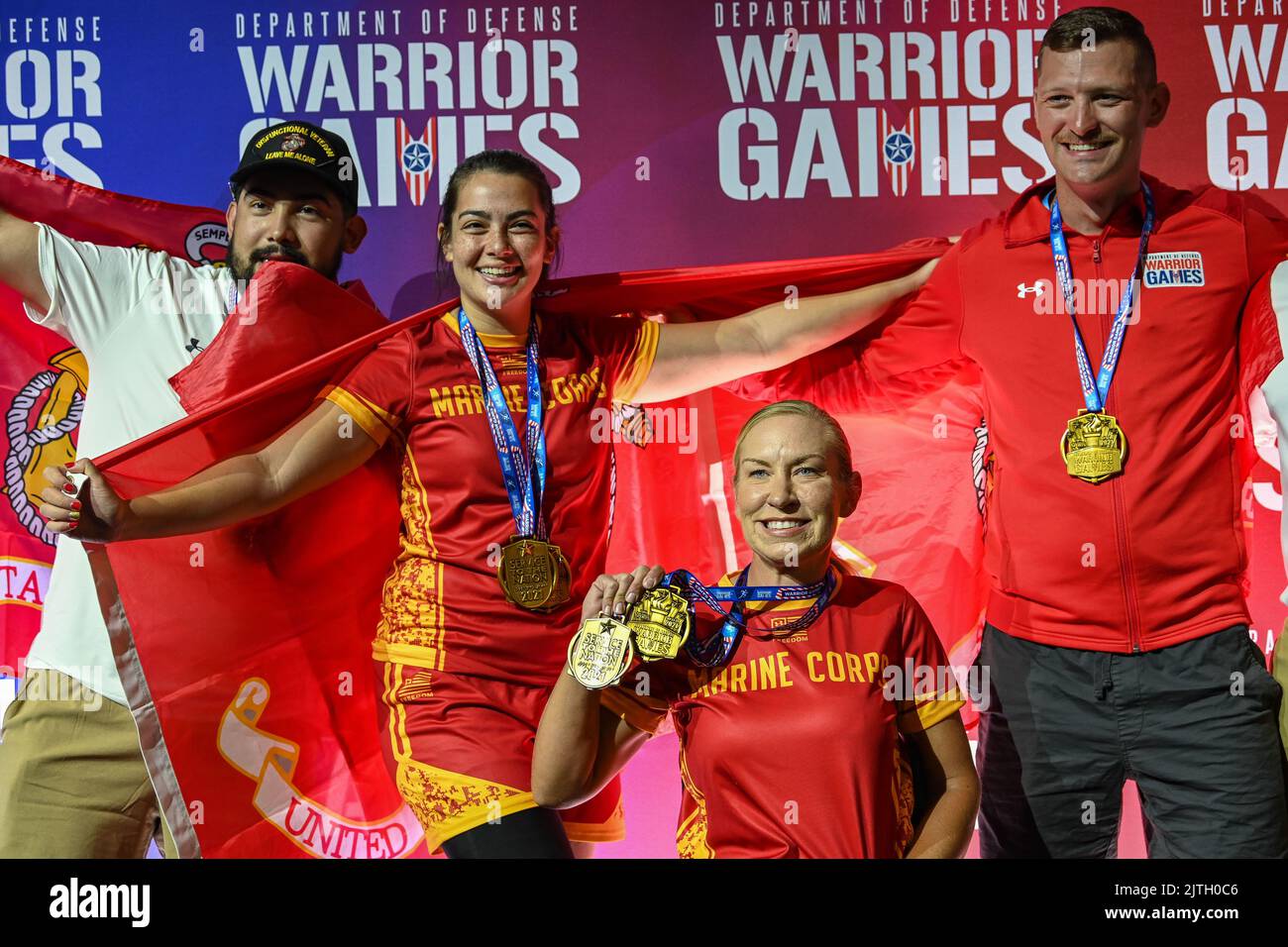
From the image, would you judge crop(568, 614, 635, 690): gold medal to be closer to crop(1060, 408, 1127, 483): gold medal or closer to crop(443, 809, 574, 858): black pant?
crop(443, 809, 574, 858): black pant

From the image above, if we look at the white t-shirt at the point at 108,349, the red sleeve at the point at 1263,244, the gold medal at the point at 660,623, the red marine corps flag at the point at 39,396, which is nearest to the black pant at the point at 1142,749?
the red sleeve at the point at 1263,244

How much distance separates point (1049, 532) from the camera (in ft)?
9.58

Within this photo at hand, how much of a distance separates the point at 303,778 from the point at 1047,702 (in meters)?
1.74

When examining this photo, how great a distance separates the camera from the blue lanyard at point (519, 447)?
9.68 ft

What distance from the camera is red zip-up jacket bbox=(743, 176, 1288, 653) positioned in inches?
112

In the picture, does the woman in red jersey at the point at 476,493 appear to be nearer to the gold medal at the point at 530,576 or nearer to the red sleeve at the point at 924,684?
the gold medal at the point at 530,576

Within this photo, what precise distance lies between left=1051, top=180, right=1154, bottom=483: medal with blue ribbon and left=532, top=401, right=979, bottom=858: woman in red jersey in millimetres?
555

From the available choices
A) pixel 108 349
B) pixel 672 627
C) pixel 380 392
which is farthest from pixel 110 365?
pixel 672 627

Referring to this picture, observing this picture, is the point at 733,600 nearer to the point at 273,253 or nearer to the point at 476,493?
the point at 476,493

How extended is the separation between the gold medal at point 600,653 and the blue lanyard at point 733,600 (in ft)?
0.50

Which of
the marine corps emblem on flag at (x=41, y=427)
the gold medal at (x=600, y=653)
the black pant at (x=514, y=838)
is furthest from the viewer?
the marine corps emblem on flag at (x=41, y=427)

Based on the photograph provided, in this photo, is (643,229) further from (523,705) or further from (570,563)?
(523,705)

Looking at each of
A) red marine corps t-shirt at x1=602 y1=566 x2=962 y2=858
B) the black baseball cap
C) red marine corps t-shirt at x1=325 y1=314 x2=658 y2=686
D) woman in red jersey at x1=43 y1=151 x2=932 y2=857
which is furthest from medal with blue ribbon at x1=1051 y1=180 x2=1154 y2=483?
the black baseball cap

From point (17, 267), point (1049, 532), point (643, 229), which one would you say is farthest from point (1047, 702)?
point (17, 267)
